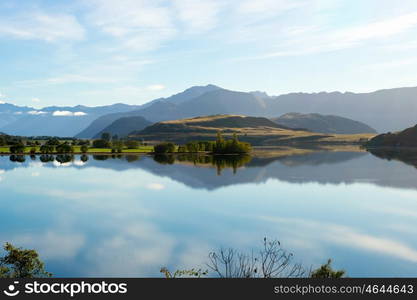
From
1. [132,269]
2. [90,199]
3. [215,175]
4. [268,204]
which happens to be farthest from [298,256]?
[215,175]

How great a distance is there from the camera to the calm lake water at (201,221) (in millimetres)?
38688

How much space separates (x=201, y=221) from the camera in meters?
55.5

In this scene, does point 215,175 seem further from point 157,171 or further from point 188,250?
point 188,250

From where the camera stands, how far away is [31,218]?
194 feet
